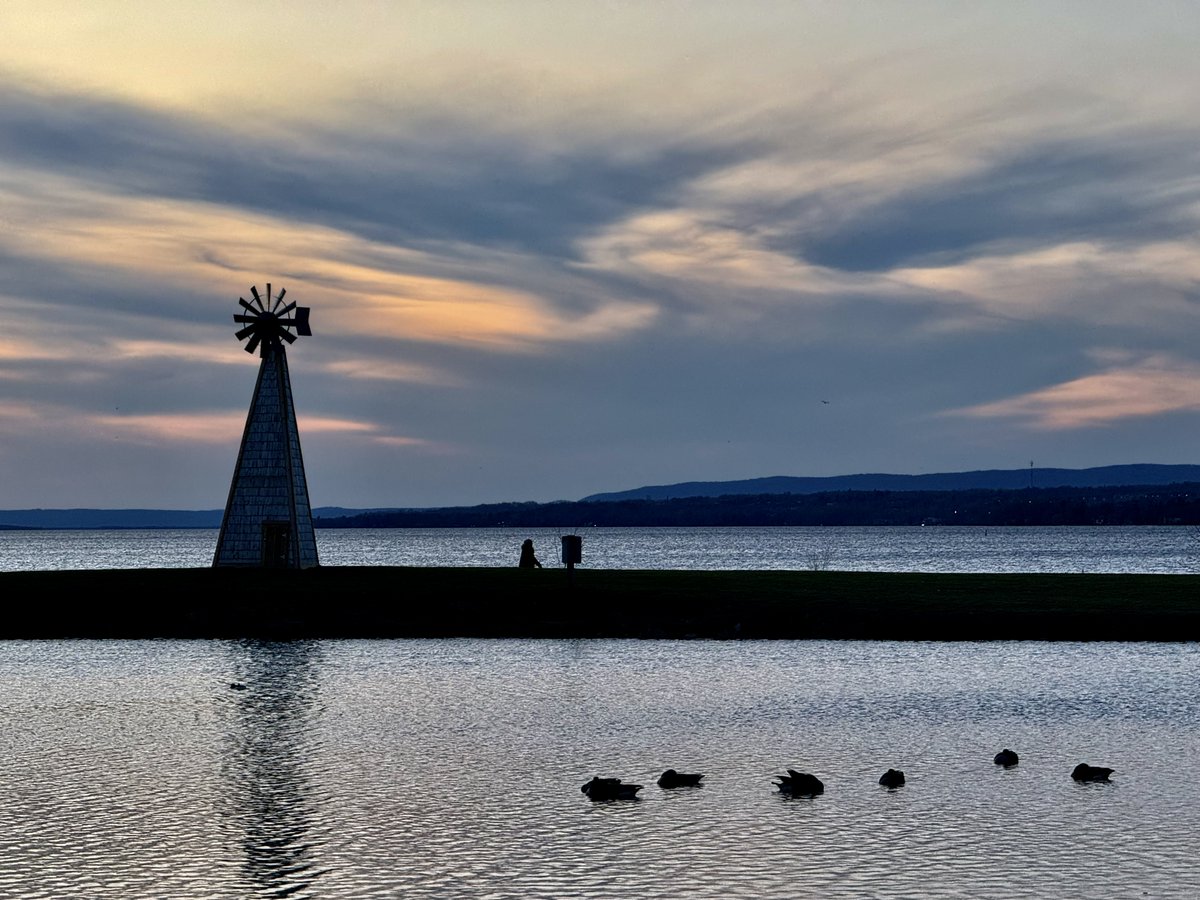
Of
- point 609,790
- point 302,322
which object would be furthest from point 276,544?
point 609,790

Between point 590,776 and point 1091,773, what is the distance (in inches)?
252

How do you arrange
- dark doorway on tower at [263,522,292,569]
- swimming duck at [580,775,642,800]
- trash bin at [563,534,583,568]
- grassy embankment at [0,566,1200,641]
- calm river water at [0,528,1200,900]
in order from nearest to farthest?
1. calm river water at [0,528,1200,900]
2. swimming duck at [580,775,642,800]
3. grassy embankment at [0,566,1200,641]
4. trash bin at [563,534,583,568]
5. dark doorway on tower at [263,522,292,569]

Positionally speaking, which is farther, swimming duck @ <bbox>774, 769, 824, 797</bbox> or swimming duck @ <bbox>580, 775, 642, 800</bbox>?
swimming duck @ <bbox>774, 769, 824, 797</bbox>

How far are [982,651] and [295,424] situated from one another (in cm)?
3015

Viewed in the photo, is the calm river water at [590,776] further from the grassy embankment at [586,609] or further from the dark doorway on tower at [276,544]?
the dark doorway on tower at [276,544]

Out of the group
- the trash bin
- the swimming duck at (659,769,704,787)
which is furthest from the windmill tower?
the swimming duck at (659,769,704,787)

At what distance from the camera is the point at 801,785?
683 inches

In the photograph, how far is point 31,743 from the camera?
21.6 m

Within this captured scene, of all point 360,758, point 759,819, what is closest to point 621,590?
point 360,758

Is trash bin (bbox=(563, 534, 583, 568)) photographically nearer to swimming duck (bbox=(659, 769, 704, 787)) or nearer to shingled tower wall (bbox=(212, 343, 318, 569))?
shingled tower wall (bbox=(212, 343, 318, 569))

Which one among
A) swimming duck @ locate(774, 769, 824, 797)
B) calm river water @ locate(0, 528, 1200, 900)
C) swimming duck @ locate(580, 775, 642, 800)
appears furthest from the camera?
swimming duck @ locate(774, 769, 824, 797)

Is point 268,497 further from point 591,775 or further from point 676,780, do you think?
point 676,780

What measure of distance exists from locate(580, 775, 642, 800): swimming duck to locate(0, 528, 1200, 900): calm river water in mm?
265

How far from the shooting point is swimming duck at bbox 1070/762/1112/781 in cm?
1816
